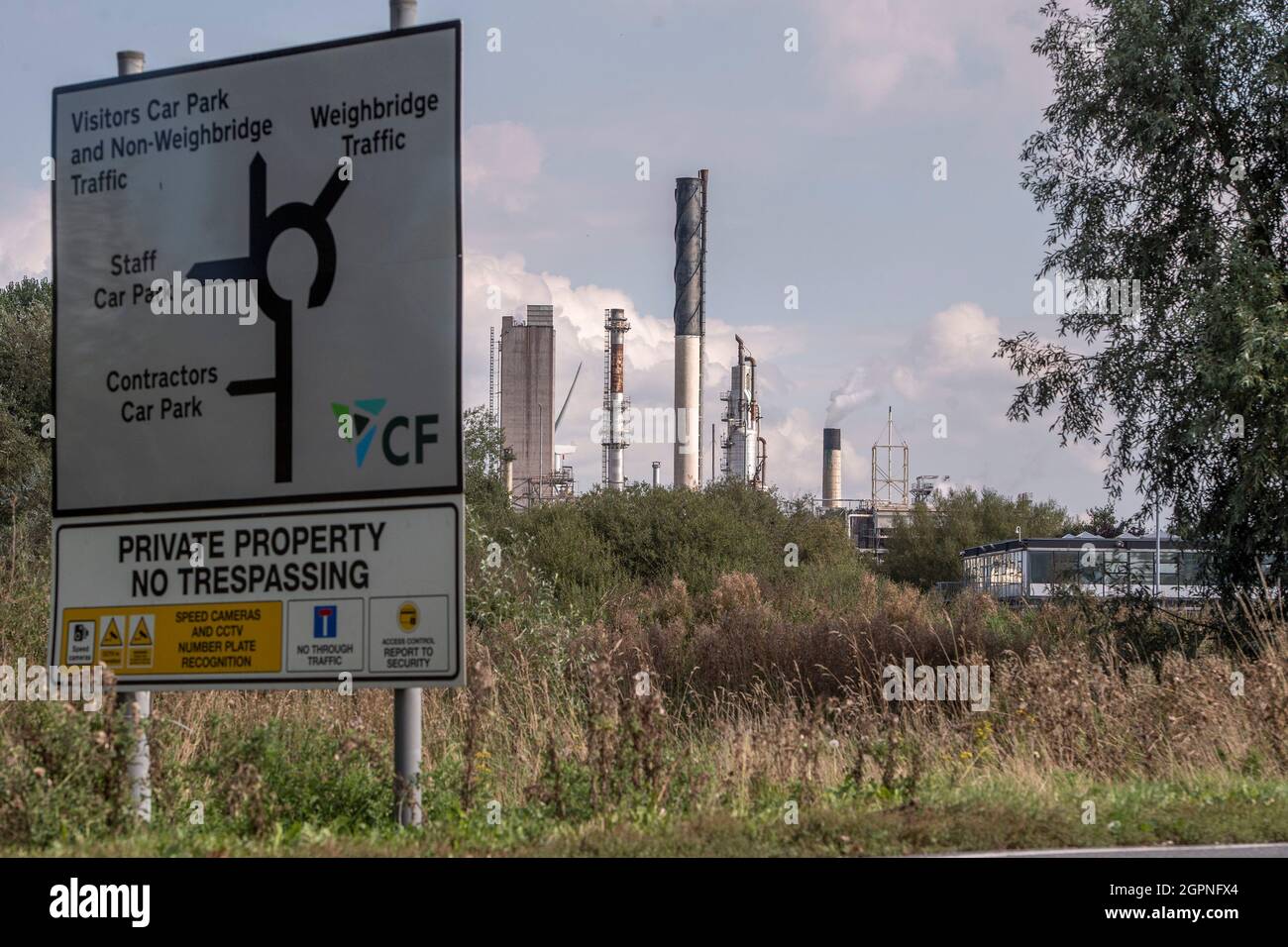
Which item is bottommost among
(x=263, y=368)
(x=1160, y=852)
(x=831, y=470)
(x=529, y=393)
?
(x=1160, y=852)

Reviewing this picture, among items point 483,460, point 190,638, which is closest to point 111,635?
point 190,638

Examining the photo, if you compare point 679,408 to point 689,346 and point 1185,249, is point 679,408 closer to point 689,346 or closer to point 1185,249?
point 689,346

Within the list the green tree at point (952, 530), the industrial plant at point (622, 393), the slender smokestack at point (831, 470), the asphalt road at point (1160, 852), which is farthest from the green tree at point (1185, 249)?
the slender smokestack at point (831, 470)

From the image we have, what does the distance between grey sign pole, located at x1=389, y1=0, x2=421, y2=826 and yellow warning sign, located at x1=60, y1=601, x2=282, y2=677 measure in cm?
73

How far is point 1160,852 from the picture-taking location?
7.02m

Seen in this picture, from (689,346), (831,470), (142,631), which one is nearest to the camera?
(142,631)

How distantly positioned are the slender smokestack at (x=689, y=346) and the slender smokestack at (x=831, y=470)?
116ft

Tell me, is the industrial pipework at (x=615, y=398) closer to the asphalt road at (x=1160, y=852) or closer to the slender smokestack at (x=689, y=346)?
the slender smokestack at (x=689, y=346)

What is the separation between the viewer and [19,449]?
3838cm

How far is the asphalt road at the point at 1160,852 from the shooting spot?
22.4ft

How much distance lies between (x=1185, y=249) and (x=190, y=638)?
1803 cm
